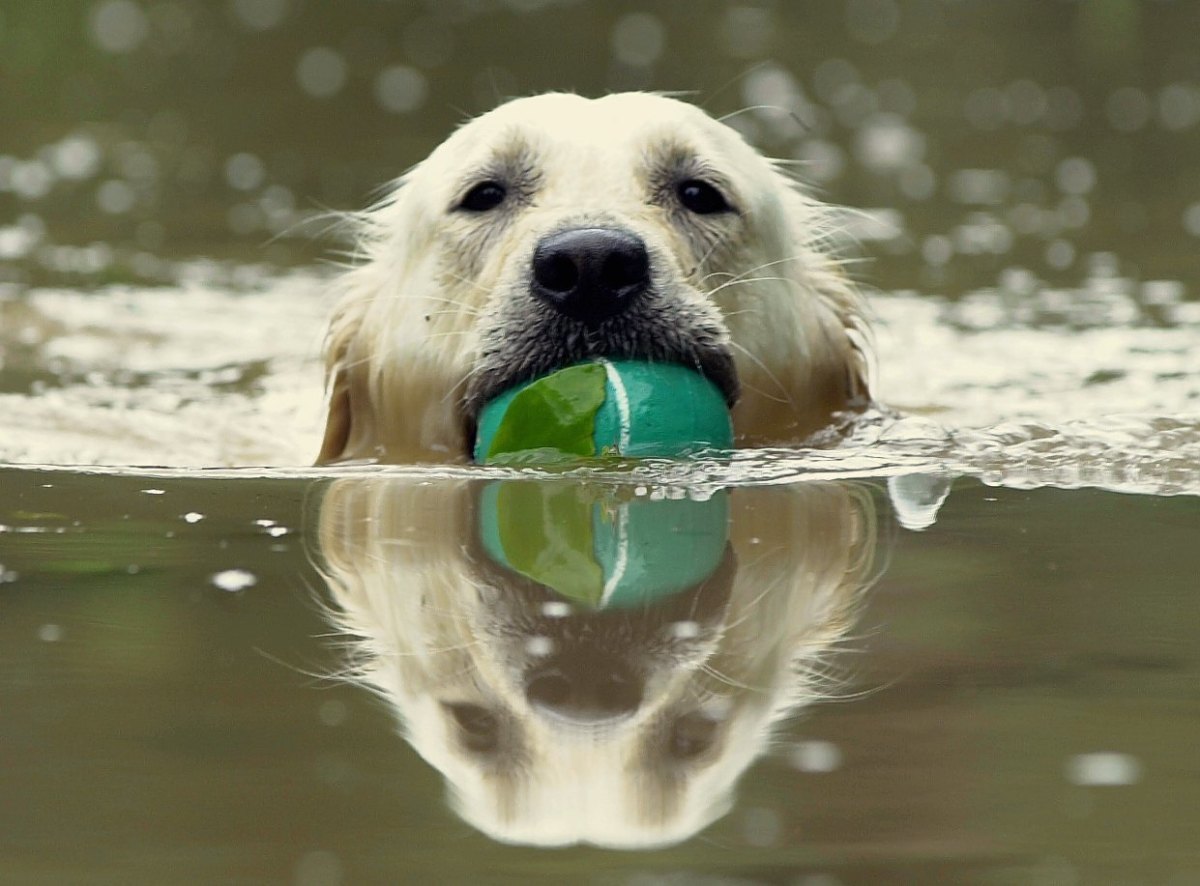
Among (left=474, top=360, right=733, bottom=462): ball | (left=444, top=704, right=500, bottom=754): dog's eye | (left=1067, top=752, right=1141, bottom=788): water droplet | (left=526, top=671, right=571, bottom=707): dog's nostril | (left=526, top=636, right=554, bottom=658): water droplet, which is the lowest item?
(left=1067, top=752, right=1141, bottom=788): water droplet

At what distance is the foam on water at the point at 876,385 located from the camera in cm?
507

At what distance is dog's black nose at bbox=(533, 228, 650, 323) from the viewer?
15.6 feet

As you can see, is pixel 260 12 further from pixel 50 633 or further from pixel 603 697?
pixel 603 697

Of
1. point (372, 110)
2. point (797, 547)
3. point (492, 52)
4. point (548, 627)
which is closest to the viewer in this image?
point (548, 627)

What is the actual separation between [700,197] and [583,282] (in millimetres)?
656

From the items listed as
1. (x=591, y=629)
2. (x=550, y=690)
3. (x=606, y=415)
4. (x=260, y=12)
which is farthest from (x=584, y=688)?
(x=260, y=12)

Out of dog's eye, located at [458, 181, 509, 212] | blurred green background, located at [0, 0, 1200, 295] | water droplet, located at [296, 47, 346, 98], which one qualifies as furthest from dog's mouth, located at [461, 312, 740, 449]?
water droplet, located at [296, 47, 346, 98]

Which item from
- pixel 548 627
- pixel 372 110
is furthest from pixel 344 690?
pixel 372 110

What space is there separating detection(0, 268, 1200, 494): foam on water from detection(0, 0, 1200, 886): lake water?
0.09 feet

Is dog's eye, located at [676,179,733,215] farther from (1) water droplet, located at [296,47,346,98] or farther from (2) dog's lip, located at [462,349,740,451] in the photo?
(1) water droplet, located at [296,47,346,98]

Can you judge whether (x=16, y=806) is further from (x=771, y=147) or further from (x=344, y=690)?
(x=771, y=147)

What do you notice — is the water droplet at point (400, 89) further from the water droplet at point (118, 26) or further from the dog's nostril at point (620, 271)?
the dog's nostril at point (620, 271)

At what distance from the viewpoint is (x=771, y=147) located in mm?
13148

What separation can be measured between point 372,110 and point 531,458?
1052 cm
